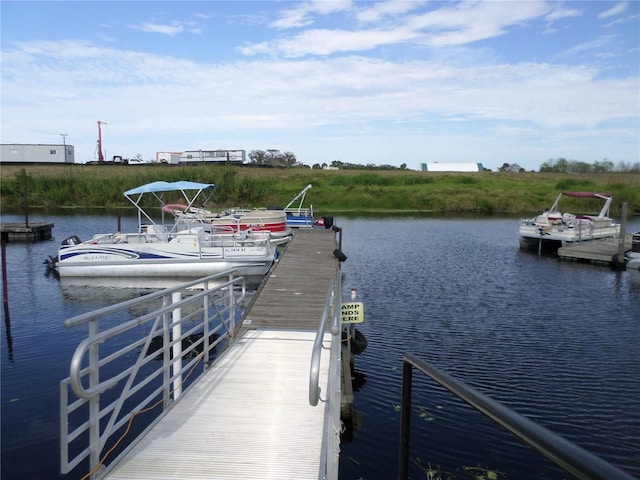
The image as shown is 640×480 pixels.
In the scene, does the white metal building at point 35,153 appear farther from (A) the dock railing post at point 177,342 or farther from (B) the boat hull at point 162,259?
(A) the dock railing post at point 177,342

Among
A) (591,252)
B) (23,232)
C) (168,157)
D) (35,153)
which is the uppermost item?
(168,157)

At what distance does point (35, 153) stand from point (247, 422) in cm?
8430

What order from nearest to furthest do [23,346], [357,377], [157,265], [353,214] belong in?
1. [357,377]
2. [23,346]
3. [157,265]
4. [353,214]

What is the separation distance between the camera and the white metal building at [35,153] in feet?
246

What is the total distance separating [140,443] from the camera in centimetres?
464

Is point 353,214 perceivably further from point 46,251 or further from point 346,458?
point 346,458

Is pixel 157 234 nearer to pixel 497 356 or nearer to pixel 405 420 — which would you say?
pixel 497 356

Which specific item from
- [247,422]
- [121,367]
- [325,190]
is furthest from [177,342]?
[325,190]

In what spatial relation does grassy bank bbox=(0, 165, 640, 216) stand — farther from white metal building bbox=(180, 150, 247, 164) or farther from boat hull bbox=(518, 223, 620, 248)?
boat hull bbox=(518, 223, 620, 248)

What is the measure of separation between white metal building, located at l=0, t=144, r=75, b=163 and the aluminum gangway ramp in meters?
79.7

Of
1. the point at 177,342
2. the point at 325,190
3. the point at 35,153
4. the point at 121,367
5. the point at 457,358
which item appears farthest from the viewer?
the point at 35,153

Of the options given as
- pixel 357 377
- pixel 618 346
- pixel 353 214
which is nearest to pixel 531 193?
pixel 353 214

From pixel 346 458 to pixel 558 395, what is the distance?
15.0ft

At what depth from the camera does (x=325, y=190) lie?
61.3 m
